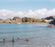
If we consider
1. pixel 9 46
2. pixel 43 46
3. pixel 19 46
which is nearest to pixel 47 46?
pixel 43 46

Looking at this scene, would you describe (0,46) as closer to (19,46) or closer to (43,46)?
(19,46)

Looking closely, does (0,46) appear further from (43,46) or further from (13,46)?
(43,46)

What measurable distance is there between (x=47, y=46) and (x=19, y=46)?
9.15m

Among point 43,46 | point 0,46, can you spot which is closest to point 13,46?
point 0,46

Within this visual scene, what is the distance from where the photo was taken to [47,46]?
157 feet

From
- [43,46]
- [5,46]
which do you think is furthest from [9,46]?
[43,46]

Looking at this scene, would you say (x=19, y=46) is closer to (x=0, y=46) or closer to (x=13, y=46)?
(x=13, y=46)

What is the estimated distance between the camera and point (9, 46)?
1870 inches

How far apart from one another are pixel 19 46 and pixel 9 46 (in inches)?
128

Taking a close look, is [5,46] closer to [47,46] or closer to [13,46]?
[13,46]

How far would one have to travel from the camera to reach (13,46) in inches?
1884

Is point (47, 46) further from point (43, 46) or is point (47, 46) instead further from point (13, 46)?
point (13, 46)

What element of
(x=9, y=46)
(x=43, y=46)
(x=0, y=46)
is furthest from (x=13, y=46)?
(x=43, y=46)

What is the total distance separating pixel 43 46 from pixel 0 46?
1395 centimetres
